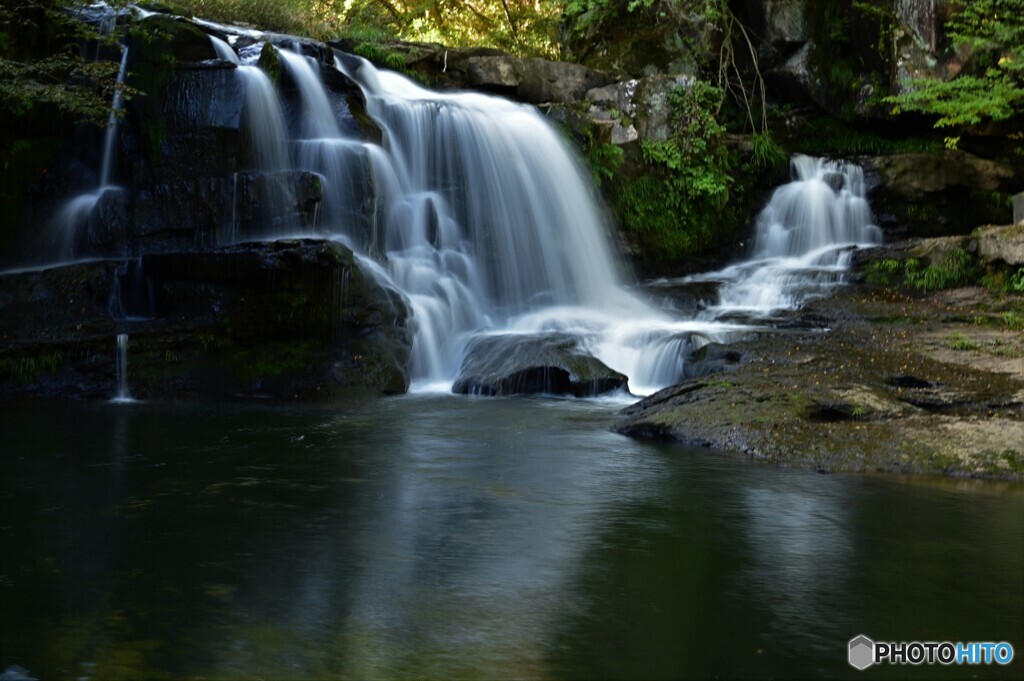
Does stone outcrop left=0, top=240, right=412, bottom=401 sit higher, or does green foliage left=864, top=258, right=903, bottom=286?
green foliage left=864, top=258, right=903, bottom=286

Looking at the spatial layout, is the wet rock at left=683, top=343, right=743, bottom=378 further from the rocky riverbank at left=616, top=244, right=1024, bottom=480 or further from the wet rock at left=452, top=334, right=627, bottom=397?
the wet rock at left=452, top=334, right=627, bottom=397

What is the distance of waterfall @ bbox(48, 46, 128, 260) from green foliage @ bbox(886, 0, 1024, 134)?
35.5ft

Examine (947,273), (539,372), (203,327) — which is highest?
(947,273)

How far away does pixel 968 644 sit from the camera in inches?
139

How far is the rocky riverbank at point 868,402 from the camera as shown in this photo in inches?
256

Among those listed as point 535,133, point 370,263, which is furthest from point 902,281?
point 370,263

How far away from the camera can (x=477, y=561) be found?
14.9 ft

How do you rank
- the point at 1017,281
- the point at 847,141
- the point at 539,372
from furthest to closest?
the point at 847,141 < the point at 1017,281 < the point at 539,372

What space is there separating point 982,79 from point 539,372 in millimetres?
9145

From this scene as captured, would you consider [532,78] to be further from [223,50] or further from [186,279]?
[186,279]

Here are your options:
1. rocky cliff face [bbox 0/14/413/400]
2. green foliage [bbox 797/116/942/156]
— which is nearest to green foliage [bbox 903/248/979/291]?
green foliage [bbox 797/116/942/156]

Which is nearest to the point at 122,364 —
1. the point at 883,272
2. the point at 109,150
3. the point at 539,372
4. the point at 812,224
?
the point at 109,150

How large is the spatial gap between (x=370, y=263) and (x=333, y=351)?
1617 mm

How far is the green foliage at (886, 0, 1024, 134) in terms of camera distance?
14.1 meters
